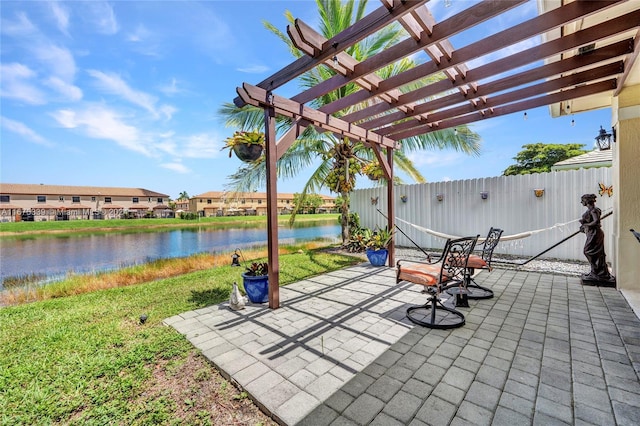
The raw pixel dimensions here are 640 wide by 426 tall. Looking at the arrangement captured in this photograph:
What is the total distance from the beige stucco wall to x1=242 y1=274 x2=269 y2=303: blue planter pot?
4662 millimetres

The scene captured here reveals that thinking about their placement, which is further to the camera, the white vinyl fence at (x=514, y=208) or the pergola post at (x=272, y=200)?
the white vinyl fence at (x=514, y=208)

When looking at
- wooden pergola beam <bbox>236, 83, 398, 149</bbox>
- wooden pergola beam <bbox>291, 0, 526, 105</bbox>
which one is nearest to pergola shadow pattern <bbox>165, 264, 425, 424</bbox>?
wooden pergola beam <bbox>236, 83, 398, 149</bbox>

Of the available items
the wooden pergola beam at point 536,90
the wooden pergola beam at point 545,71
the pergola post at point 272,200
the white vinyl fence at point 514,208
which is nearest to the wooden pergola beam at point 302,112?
the pergola post at point 272,200

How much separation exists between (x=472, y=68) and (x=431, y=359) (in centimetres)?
302

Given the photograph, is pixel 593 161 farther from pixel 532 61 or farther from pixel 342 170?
pixel 532 61

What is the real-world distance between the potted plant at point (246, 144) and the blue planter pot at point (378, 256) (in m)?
3.17

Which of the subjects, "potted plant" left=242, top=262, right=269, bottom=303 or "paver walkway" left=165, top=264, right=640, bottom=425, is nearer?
"paver walkway" left=165, top=264, right=640, bottom=425

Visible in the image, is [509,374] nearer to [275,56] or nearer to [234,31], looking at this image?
[234,31]

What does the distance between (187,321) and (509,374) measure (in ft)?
9.69

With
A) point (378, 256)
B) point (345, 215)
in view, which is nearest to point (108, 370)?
point (378, 256)

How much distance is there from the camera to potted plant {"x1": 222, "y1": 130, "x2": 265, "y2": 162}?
10.8 feet

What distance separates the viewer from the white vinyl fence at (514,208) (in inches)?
212

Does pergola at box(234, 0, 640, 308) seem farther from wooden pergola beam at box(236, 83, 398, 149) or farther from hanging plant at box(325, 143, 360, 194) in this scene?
hanging plant at box(325, 143, 360, 194)

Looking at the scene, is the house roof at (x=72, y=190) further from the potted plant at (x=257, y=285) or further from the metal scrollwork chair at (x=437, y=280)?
the metal scrollwork chair at (x=437, y=280)
